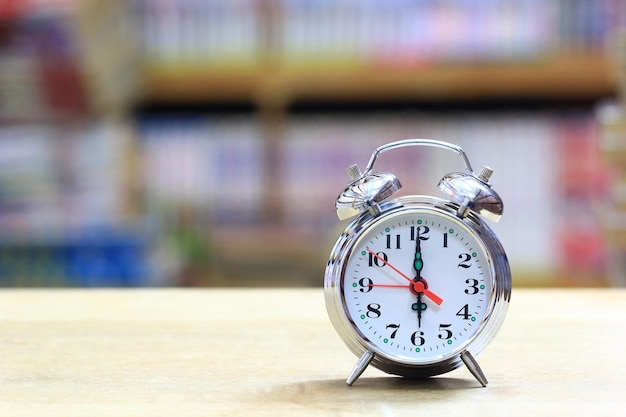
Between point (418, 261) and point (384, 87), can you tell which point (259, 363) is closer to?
point (418, 261)

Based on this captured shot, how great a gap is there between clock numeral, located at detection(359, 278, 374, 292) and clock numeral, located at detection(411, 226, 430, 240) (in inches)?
2.2

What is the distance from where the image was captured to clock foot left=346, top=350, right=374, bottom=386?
0.81 meters

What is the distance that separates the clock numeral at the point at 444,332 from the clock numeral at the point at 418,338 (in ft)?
0.05

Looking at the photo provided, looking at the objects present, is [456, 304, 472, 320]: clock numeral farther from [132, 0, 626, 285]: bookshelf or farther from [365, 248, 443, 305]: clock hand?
[132, 0, 626, 285]: bookshelf

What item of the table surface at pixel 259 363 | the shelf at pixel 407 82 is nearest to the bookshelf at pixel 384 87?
the shelf at pixel 407 82

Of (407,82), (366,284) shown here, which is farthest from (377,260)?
(407,82)

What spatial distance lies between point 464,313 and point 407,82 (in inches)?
77.6

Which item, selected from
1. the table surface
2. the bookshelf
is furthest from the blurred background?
the table surface

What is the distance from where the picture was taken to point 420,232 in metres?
0.83

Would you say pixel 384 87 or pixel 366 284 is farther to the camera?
pixel 384 87

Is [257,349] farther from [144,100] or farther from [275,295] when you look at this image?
[144,100]

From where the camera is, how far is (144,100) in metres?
2.96

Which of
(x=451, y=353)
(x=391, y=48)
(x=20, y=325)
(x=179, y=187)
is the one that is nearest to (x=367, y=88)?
(x=391, y=48)

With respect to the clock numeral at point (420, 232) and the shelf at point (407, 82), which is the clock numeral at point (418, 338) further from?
the shelf at point (407, 82)
